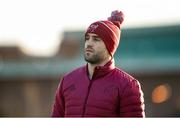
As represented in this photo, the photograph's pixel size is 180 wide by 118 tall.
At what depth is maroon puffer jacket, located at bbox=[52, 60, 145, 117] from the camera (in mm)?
7066

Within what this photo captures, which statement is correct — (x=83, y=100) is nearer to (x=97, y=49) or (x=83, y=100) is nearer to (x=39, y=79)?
(x=97, y=49)

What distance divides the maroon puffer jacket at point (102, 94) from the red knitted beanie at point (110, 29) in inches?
6.6

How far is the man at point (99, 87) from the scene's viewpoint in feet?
23.2

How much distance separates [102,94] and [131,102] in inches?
9.8

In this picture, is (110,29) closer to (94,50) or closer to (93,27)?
(93,27)

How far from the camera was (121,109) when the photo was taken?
23.2ft

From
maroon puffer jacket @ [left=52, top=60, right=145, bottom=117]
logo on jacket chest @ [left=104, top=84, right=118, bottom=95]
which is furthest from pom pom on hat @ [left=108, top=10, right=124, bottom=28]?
logo on jacket chest @ [left=104, top=84, right=118, bottom=95]

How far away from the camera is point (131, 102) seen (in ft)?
23.1

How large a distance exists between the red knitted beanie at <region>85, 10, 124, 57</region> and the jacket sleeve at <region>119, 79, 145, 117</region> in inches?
16.0

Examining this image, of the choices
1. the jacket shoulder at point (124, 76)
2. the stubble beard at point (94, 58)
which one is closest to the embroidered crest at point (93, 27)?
the stubble beard at point (94, 58)

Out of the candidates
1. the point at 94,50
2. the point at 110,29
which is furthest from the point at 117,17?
the point at 94,50

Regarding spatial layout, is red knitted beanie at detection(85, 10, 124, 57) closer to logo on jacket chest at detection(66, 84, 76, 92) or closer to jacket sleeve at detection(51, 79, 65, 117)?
logo on jacket chest at detection(66, 84, 76, 92)

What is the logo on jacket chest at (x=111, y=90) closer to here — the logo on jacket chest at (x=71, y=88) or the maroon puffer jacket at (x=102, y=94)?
the maroon puffer jacket at (x=102, y=94)

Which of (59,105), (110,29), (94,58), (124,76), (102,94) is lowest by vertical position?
(59,105)
